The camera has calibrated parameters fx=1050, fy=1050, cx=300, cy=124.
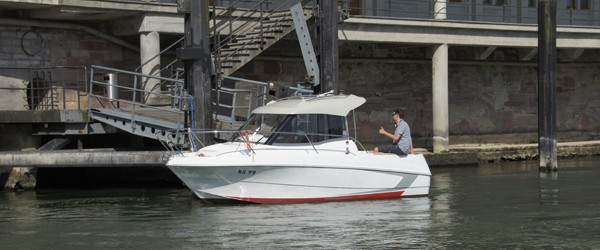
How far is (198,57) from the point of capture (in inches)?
780

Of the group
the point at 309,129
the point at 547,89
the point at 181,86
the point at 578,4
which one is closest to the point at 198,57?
the point at 181,86

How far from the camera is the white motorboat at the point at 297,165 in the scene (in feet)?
56.4

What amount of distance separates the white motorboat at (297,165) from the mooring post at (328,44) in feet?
14.1

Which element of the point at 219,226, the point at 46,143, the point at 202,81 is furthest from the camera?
the point at 46,143

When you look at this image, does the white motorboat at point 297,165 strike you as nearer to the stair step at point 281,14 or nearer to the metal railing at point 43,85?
the metal railing at point 43,85

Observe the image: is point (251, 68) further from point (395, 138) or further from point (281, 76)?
point (395, 138)

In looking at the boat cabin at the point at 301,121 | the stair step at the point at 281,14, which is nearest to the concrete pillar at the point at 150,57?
the stair step at the point at 281,14

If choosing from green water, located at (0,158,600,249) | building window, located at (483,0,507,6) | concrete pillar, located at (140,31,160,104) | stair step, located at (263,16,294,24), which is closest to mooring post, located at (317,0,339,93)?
stair step, located at (263,16,294,24)

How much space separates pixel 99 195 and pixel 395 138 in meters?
5.93

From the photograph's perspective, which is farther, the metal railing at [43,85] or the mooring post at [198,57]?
the metal railing at [43,85]

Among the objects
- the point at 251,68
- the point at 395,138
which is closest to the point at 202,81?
the point at 395,138

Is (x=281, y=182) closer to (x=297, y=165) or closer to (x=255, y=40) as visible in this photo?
(x=297, y=165)

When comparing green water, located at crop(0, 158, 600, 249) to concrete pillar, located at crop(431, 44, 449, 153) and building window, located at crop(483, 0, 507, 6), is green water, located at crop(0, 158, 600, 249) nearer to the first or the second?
concrete pillar, located at crop(431, 44, 449, 153)

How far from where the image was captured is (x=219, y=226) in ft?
49.8
